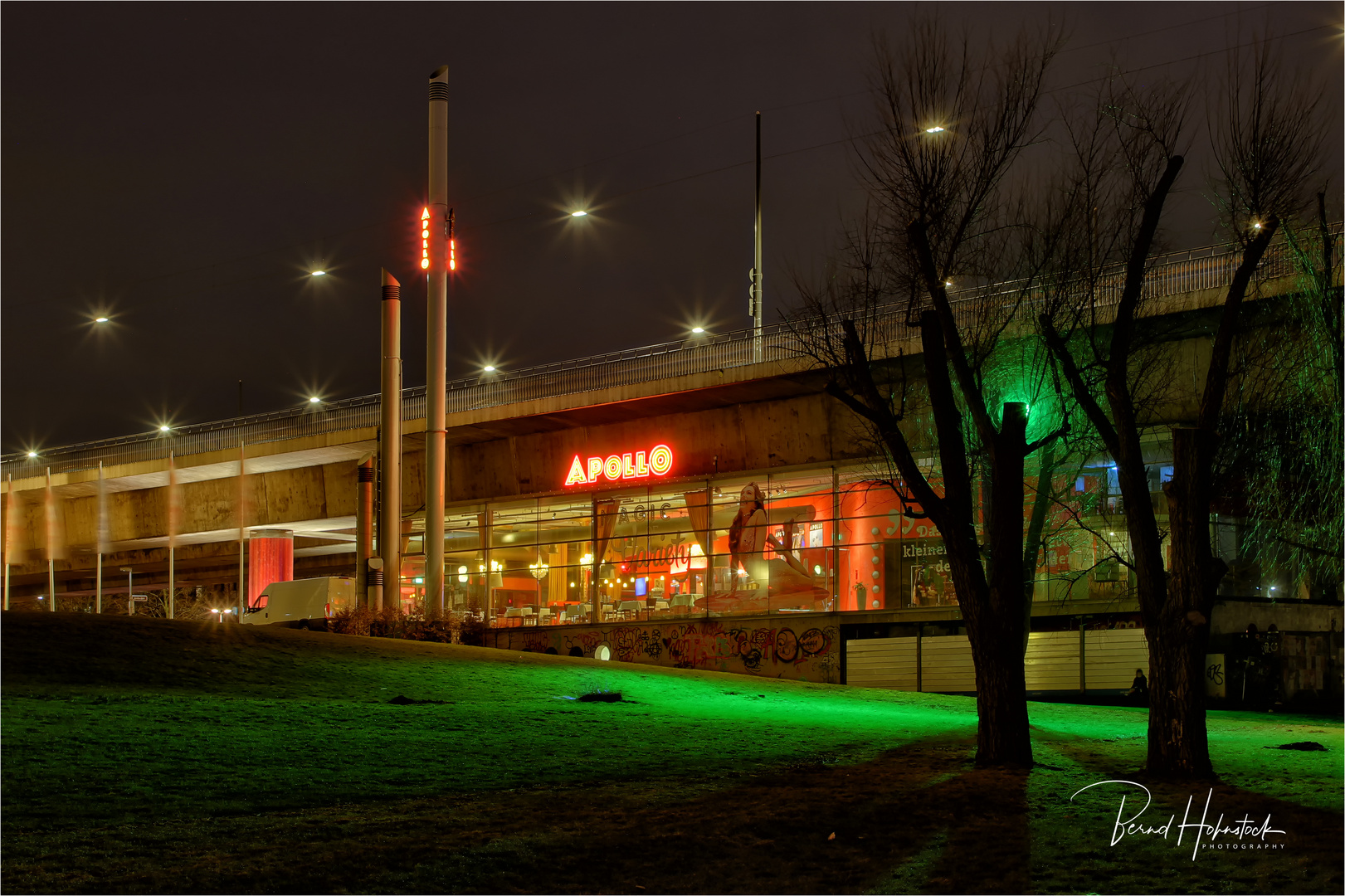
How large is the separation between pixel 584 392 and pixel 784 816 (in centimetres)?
2810

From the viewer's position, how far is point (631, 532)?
39156 millimetres

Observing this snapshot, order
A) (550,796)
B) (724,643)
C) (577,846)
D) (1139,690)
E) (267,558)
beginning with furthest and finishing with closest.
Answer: (267,558) → (724,643) → (1139,690) → (550,796) → (577,846)

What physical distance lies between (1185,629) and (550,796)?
22.1 ft

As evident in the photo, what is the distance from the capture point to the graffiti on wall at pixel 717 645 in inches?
1341

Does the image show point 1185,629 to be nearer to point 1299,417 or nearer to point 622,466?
point 1299,417

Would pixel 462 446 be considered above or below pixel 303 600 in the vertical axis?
above

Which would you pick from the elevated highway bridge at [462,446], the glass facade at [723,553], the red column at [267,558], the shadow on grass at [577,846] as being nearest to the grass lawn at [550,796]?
the shadow on grass at [577,846]

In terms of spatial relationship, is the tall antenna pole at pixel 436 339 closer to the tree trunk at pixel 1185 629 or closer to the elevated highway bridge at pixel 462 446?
the elevated highway bridge at pixel 462 446

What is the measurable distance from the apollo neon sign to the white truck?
785cm

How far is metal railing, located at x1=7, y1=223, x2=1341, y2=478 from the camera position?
26594mm

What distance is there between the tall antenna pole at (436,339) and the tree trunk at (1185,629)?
20968mm

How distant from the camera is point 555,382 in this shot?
3928 centimetres

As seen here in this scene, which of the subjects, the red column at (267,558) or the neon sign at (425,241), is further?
the red column at (267,558)

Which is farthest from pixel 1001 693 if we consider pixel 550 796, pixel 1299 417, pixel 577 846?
pixel 1299 417
